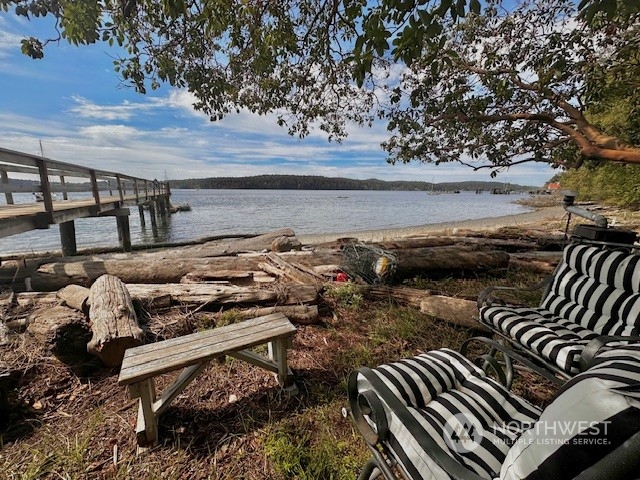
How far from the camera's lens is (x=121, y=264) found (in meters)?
4.67

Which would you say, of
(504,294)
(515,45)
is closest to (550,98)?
(515,45)

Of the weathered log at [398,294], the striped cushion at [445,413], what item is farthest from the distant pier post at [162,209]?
the striped cushion at [445,413]

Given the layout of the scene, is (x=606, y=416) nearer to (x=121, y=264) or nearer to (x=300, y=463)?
(x=300, y=463)

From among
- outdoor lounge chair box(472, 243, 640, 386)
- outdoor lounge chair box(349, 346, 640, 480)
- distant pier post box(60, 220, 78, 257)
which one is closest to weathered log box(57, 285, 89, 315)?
outdoor lounge chair box(349, 346, 640, 480)

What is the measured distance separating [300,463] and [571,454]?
1608 mm

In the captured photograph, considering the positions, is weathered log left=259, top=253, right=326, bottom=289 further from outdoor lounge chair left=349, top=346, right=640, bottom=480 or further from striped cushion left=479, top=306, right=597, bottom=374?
outdoor lounge chair left=349, top=346, right=640, bottom=480

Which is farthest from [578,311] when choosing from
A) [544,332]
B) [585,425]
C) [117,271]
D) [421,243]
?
[117,271]

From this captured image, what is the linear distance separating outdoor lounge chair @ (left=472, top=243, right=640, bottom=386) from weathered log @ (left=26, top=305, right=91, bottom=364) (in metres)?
3.84

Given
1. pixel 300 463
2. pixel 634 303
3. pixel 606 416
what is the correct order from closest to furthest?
pixel 606 416 → pixel 300 463 → pixel 634 303

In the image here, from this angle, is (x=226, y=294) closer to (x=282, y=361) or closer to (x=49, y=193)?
(x=282, y=361)

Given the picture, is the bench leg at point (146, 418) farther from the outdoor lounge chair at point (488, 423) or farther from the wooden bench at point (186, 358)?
the outdoor lounge chair at point (488, 423)

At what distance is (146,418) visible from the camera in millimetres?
1943

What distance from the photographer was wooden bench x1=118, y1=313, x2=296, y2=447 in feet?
6.28

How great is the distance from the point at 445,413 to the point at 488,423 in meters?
0.21
